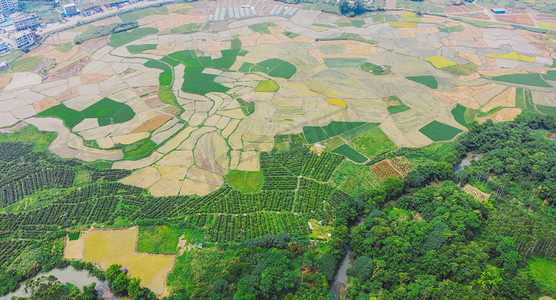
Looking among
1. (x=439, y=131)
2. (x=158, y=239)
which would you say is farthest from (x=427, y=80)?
(x=158, y=239)

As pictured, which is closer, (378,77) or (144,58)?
(378,77)

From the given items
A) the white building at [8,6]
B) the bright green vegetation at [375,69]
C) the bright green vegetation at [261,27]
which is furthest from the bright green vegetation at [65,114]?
the white building at [8,6]

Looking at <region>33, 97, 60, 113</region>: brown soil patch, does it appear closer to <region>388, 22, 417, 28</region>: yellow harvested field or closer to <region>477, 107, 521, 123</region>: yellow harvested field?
<region>477, 107, 521, 123</region>: yellow harvested field

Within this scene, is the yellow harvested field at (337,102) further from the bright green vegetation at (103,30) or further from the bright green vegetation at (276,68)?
the bright green vegetation at (103,30)

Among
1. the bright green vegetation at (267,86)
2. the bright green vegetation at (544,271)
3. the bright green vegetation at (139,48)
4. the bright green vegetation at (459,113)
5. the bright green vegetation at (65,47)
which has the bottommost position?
the bright green vegetation at (544,271)

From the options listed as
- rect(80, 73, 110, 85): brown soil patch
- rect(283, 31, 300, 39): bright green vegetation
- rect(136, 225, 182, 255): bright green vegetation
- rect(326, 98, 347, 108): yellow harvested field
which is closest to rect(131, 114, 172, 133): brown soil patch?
rect(136, 225, 182, 255): bright green vegetation

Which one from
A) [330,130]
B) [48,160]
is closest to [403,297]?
[330,130]

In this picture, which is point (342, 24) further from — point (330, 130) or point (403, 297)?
point (403, 297)
